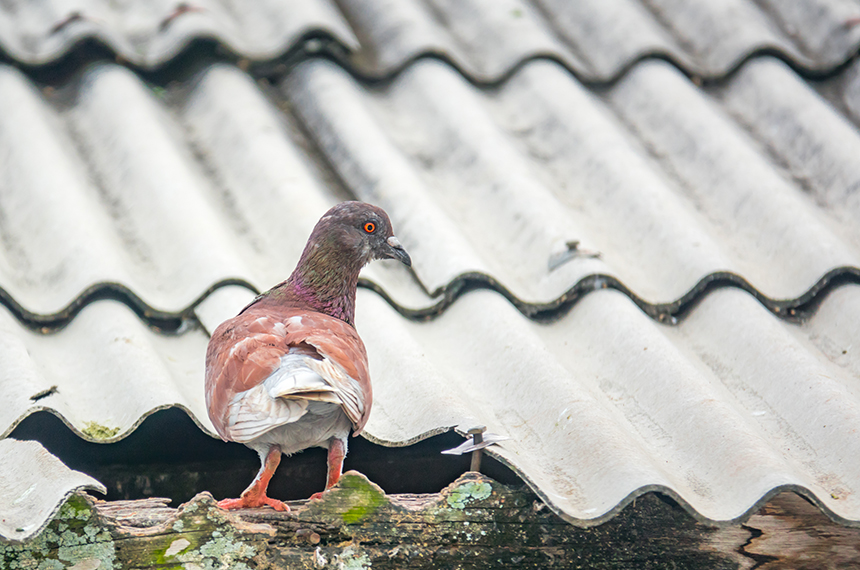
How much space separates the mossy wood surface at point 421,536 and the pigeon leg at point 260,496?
0.06 meters

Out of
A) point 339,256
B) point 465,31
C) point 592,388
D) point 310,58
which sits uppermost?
point 465,31

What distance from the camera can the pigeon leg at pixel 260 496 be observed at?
1744 mm

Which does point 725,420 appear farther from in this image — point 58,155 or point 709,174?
point 58,155

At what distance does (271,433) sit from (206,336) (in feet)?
1.71

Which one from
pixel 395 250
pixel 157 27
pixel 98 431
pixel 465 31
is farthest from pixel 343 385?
pixel 465 31

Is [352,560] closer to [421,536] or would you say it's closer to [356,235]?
[421,536]

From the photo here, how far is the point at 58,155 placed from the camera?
2744mm

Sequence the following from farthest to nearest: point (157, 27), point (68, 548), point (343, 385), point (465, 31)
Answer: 1. point (465, 31)
2. point (157, 27)
3. point (343, 385)
4. point (68, 548)

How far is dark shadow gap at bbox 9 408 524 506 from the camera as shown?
199 cm

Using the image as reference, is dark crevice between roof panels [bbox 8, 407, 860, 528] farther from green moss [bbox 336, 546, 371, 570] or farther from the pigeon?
green moss [bbox 336, 546, 371, 570]

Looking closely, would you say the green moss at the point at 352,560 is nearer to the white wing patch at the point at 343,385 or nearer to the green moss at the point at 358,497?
the green moss at the point at 358,497

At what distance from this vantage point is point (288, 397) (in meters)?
1.77

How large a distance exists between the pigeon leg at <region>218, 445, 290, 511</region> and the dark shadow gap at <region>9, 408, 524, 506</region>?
0.25 meters

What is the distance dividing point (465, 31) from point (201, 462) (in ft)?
7.81
